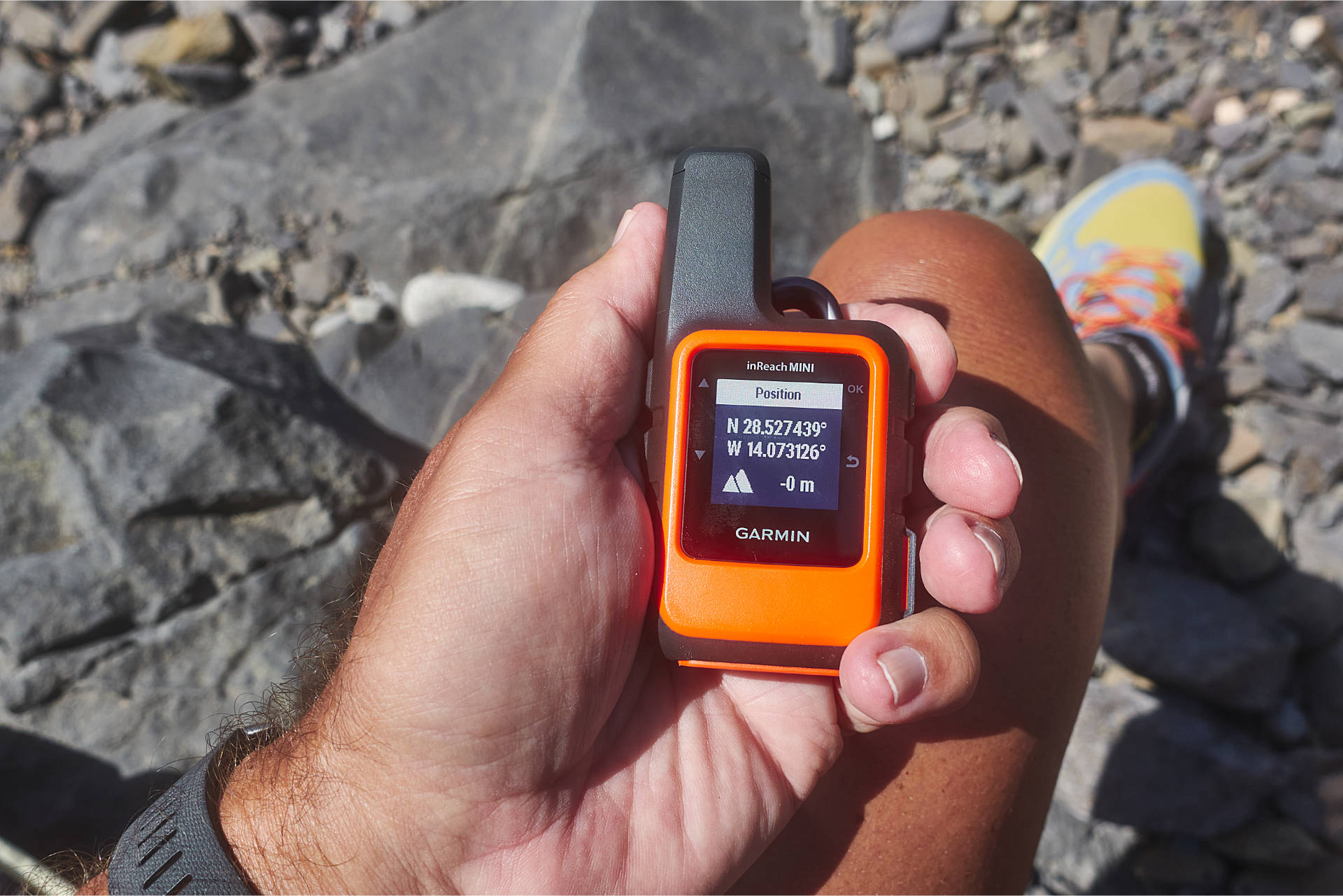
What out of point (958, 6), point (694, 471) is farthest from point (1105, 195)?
point (694, 471)

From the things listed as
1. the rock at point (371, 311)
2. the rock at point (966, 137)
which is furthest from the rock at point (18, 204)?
the rock at point (966, 137)

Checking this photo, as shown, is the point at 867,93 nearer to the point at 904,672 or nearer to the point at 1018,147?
the point at 1018,147

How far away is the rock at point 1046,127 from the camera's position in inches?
147

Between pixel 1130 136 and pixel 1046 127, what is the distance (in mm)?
351

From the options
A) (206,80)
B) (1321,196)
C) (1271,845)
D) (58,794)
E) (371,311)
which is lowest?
(1271,845)

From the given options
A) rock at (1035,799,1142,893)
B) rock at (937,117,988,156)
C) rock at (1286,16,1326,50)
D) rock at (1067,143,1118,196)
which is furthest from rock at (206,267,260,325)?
rock at (1286,16,1326,50)

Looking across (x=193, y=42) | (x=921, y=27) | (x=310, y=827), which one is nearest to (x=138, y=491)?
(x=310, y=827)

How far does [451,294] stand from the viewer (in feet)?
12.0

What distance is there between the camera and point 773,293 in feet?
6.17

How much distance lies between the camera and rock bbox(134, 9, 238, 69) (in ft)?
13.6

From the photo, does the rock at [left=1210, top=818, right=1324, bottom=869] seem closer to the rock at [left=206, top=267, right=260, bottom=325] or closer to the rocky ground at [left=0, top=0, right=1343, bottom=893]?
the rocky ground at [left=0, top=0, right=1343, bottom=893]

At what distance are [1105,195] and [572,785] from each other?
3282 millimetres

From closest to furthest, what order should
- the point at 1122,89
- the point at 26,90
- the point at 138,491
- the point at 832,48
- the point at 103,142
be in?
1. the point at 138,491
2. the point at 1122,89
3. the point at 832,48
4. the point at 103,142
5. the point at 26,90

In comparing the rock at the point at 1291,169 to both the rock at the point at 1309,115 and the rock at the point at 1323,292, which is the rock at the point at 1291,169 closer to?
the rock at the point at 1309,115
